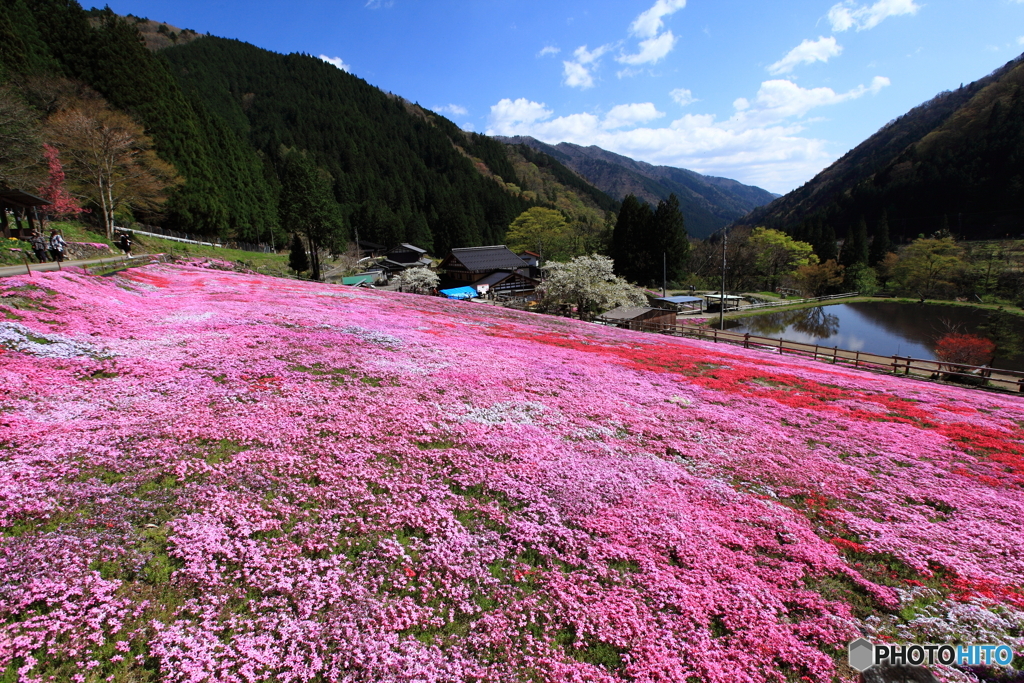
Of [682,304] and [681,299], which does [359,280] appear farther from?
[682,304]

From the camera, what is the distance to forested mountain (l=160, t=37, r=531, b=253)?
370 feet

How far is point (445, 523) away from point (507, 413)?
4.38 meters

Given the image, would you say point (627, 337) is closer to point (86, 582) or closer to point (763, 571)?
point (763, 571)

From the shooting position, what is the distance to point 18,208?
21141 millimetres

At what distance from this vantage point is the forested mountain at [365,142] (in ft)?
370

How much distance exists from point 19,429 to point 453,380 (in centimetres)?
836

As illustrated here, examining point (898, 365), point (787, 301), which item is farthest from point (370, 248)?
point (898, 365)

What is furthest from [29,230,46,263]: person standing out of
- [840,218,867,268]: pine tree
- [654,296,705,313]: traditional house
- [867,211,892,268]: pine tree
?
[867,211,892,268]: pine tree

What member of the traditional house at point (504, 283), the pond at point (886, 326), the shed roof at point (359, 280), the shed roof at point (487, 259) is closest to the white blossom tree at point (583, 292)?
the pond at point (886, 326)

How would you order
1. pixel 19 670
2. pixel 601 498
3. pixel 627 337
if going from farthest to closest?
pixel 627 337 → pixel 601 498 → pixel 19 670

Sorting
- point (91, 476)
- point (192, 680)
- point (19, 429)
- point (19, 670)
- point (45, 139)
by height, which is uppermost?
point (45, 139)

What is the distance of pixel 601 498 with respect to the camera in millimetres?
7340

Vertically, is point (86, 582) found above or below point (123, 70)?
below

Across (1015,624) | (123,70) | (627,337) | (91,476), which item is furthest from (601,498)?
(123,70)
